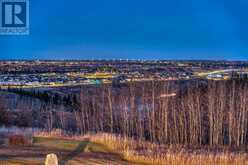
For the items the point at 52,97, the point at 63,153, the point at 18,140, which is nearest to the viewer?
the point at 63,153

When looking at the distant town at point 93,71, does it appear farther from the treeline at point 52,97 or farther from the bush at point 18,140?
the bush at point 18,140

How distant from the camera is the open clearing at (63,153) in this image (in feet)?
60.7

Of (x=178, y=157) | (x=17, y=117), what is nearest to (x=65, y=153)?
(x=178, y=157)

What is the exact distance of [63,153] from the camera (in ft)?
66.8

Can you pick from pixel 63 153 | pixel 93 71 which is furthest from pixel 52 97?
pixel 63 153

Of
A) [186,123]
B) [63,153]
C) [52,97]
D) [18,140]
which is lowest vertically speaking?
[186,123]

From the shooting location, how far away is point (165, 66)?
91.1 m

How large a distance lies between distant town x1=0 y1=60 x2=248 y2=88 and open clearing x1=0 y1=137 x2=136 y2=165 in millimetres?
54297

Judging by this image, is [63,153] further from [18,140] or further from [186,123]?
[186,123]

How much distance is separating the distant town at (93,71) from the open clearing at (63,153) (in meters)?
54.3

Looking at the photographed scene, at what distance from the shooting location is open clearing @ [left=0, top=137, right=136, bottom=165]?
1852 cm

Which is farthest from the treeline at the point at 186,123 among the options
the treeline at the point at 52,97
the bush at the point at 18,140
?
the treeline at the point at 52,97

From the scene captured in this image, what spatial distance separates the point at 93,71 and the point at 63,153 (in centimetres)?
7320

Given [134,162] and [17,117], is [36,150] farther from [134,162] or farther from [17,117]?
[17,117]
